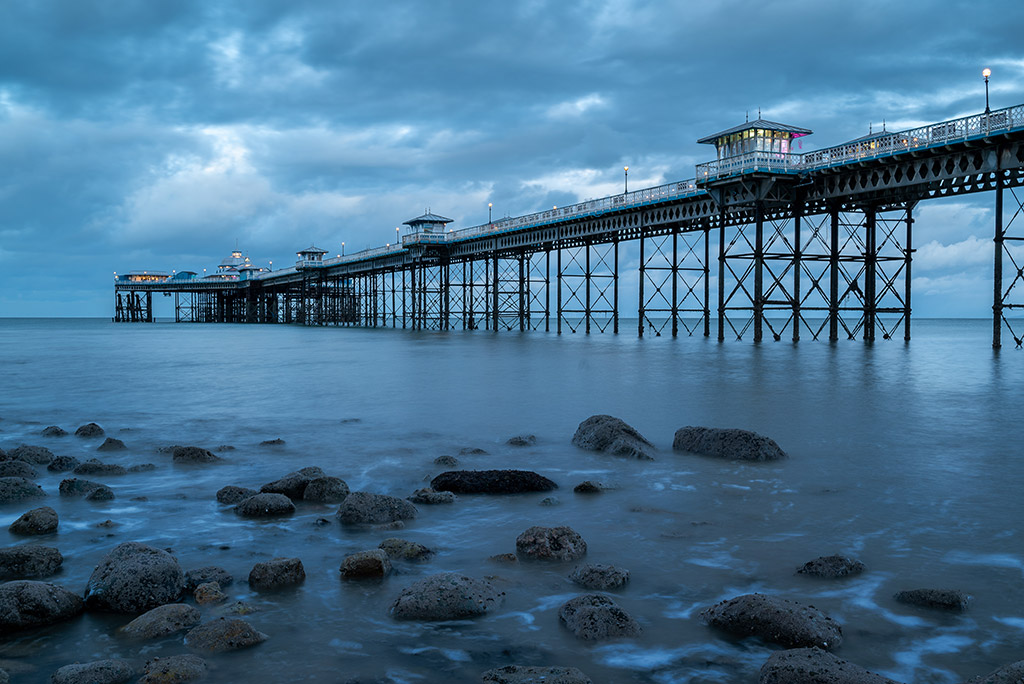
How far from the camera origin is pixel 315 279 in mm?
107625

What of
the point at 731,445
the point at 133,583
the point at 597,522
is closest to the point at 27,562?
the point at 133,583

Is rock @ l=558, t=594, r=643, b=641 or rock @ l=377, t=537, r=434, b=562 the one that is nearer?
rock @ l=558, t=594, r=643, b=641

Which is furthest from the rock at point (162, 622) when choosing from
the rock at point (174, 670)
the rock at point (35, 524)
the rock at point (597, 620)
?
the rock at point (35, 524)

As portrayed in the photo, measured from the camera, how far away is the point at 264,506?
25.5 feet

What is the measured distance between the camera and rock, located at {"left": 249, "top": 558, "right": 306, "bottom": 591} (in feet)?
18.6

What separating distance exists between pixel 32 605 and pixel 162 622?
0.91m

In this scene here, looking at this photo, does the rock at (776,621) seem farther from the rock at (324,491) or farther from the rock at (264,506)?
the rock at (324,491)

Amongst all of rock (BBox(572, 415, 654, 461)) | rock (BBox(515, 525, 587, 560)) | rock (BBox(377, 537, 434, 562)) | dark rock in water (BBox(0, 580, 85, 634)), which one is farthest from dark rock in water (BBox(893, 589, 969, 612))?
dark rock in water (BBox(0, 580, 85, 634))

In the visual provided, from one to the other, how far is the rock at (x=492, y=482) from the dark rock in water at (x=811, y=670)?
4.83 meters

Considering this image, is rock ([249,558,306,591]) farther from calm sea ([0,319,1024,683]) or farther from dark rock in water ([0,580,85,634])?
dark rock in water ([0,580,85,634])

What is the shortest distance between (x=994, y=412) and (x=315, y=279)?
10037 cm

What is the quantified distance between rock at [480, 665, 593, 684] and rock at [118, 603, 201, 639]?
81.9 inches

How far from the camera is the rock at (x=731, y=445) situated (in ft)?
34.6

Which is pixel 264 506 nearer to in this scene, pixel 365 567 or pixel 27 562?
pixel 27 562
